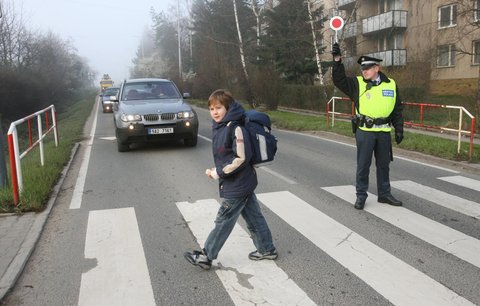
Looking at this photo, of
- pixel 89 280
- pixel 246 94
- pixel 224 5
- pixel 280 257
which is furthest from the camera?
pixel 224 5

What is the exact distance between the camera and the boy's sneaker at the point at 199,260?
4.39 metres

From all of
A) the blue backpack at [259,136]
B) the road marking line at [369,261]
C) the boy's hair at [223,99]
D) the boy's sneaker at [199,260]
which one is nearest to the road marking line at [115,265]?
the boy's sneaker at [199,260]

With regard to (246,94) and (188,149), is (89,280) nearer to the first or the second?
(188,149)

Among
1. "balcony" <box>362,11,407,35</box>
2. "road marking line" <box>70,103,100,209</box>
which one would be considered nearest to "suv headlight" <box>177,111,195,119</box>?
"road marking line" <box>70,103,100,209</box>

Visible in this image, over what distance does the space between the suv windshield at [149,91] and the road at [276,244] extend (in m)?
4.51

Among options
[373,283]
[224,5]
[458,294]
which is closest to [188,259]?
[373,283]

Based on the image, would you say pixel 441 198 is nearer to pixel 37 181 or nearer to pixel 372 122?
pixel 372 122

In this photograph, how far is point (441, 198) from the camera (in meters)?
7.00

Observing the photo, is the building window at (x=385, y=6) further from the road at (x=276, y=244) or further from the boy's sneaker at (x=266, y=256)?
the boy's sneaker at (x=266, y=256)

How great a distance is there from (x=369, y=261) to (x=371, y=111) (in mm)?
2320

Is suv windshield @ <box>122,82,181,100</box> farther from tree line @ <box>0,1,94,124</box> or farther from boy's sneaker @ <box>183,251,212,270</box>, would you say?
tree line @ <box>0,1,94,124</box>

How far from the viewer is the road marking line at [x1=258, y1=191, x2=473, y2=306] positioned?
3.83 metres

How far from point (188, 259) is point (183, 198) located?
273 centimetres

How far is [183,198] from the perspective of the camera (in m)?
7.14
